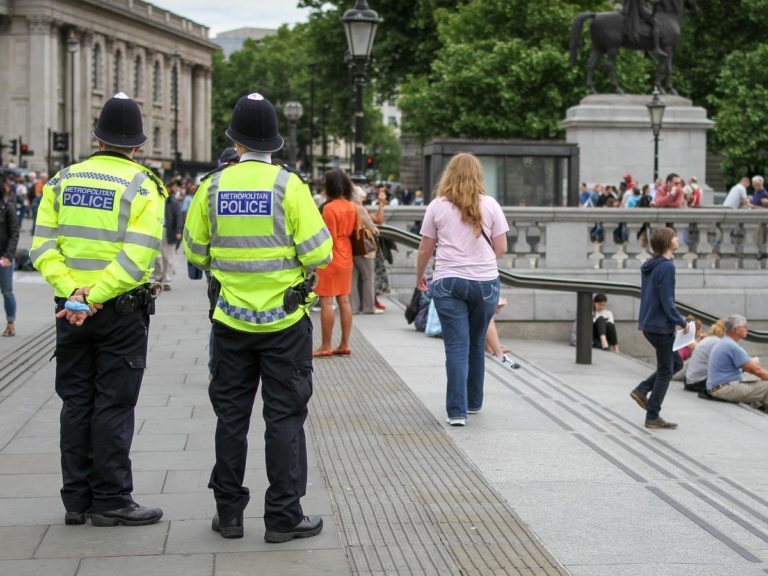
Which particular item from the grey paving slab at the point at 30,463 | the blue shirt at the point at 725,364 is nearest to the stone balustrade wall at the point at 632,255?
the blue shirt at the point at 725,364

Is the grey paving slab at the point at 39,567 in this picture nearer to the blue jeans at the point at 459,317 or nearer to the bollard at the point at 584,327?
the blue jeans at the point at 459,317

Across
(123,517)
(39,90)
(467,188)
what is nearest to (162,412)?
(467,188)

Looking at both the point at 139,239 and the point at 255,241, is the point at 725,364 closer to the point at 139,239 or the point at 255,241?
the point at 255,241

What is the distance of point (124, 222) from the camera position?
6168 millimetres

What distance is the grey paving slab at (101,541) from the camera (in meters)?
5.76

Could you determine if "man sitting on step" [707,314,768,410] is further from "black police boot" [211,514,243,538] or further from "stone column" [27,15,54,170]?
"stone column" [27,15,54,170]

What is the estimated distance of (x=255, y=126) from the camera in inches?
237

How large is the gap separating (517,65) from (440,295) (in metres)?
37.9

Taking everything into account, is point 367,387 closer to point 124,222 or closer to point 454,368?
point 454,368

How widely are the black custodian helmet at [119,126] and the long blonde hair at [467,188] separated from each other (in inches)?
121

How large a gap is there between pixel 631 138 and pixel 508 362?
61.8ft

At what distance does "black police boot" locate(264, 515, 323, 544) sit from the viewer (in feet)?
19.5

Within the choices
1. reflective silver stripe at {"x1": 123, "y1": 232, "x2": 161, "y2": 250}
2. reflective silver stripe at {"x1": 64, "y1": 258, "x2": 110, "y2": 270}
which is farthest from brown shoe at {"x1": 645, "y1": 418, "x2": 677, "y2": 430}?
reflective silver stripe at {"x1": 64, "y1": 258, "x2": 110, "y2": 270}

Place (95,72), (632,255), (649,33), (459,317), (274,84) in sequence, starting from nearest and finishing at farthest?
(459,317), (632,255), (649,33), (95,72), (274,84)
